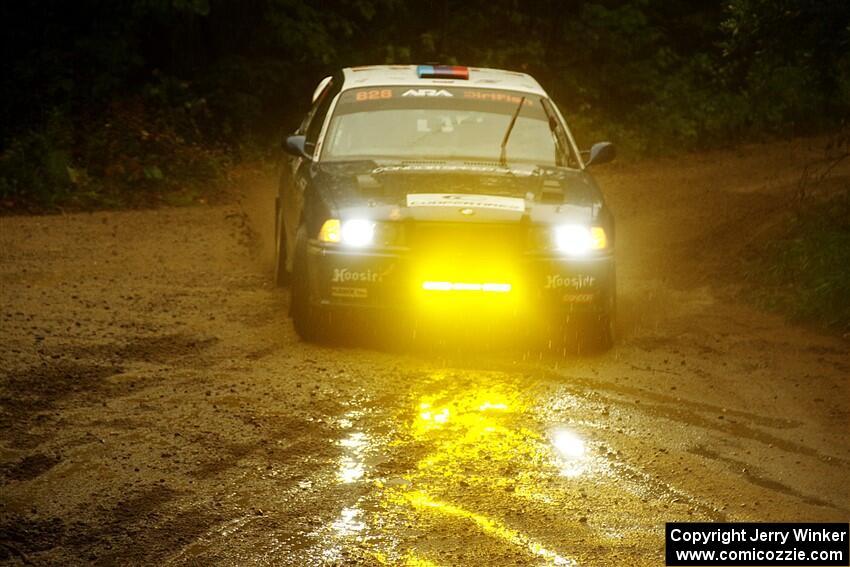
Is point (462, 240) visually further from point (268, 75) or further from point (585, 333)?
point (268, 75)

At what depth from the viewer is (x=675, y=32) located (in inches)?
1030

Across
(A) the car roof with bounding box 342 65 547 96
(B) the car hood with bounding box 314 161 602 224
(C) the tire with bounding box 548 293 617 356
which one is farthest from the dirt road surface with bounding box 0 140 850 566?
(A) the car roof with bounding box 342 65 547 96

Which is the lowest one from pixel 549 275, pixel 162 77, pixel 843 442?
pixel 843 442

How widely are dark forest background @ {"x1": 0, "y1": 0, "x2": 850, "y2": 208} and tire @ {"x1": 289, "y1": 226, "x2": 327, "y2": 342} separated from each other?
805 centimetres

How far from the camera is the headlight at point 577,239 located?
8195 mm

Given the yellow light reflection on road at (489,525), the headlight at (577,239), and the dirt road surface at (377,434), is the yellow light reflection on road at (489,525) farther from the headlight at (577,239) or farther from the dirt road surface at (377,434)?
the headlight at (577,239)

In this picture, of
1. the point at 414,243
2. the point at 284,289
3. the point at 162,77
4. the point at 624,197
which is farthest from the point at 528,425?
the point at 162,77

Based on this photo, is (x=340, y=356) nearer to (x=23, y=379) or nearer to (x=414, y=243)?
(x=414, y=243)

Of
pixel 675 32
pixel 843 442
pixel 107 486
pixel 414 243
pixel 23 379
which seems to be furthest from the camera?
pixel 675 32

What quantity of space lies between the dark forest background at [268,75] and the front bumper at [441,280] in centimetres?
764

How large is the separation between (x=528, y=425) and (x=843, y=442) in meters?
1.55

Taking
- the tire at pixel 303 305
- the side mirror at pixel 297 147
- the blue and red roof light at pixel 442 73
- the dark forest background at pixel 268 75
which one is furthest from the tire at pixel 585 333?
the dark forest background at pixel 268 75

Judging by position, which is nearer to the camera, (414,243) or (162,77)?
(414,243)

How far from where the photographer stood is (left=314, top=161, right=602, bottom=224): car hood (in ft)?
26.5
